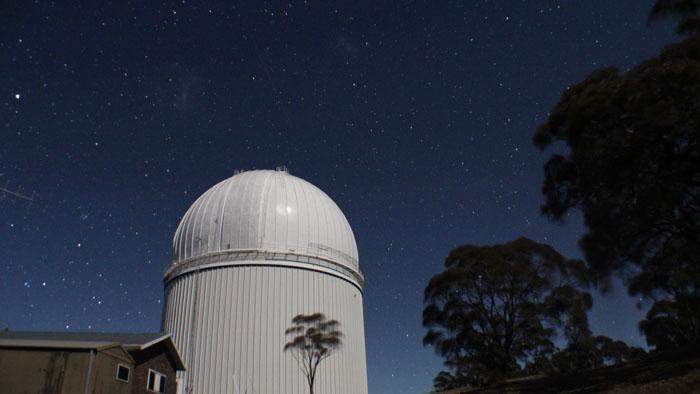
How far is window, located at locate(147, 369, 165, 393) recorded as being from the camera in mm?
20195

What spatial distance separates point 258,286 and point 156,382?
7.13 m

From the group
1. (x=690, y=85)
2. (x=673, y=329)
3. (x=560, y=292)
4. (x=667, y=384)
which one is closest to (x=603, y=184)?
(x=690, y=85)

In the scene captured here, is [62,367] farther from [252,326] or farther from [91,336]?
[252,326]

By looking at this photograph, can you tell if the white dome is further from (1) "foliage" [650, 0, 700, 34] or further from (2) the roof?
(1) "foliage" [650, 0, 700, 34]

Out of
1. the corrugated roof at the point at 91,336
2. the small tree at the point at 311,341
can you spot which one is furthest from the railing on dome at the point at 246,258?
the corrugated roof at the point at 91,336

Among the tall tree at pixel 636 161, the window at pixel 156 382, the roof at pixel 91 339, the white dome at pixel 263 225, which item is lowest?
the window at pixel 156 382

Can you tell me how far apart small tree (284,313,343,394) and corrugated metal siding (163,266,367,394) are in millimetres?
497

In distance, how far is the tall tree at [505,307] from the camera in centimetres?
2777

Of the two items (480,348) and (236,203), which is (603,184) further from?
(236,203)

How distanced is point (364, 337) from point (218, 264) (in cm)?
1003

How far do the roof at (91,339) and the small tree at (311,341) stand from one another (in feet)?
17.2

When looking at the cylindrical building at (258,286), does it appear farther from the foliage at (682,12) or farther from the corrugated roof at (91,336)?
the foliage at (682,12)

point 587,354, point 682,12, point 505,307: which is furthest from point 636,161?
point 587,354

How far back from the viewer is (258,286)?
26484mm
